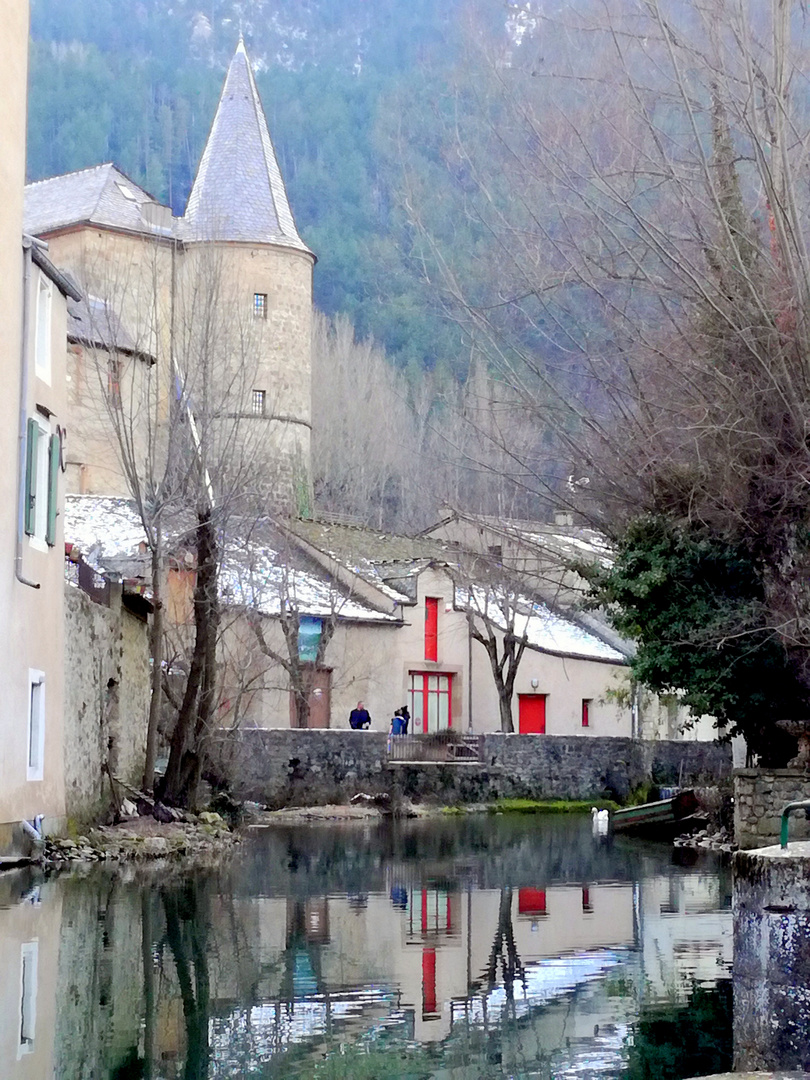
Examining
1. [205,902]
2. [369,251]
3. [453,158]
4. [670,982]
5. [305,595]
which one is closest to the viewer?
[670,982]

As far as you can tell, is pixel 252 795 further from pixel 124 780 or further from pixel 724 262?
pixel 724 262

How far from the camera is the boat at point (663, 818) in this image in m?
28.4

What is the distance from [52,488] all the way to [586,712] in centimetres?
2844

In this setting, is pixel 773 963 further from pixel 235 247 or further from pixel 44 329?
pixel 235 247

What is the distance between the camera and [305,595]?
4169cm

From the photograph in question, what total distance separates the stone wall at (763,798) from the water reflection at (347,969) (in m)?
2.54

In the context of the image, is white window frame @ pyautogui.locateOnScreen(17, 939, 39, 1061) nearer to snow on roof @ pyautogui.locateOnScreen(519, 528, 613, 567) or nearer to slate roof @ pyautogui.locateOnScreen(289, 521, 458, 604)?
snow on roof @ pyautogui.locateOnScreen(519, 528, 613, 567)

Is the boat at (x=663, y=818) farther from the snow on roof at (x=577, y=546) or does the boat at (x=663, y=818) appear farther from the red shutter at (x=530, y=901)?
the red shutter at (x=530, y=901)

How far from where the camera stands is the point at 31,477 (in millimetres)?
18578

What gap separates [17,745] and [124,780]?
23.7ft

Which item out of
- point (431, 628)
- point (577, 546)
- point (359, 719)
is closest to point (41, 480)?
point (359, 719)

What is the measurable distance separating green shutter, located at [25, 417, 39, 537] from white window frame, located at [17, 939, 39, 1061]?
25.0 feet

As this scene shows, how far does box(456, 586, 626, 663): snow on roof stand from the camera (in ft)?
139

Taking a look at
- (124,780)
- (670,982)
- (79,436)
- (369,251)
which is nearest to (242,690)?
(124,780)
